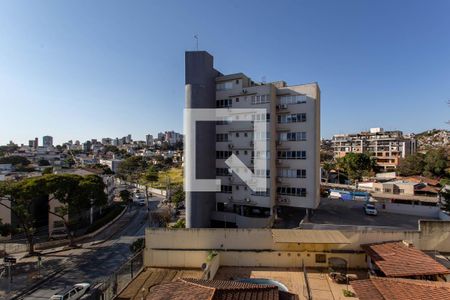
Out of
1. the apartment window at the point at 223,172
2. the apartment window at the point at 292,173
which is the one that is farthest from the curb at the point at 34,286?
the apartment window at the point at 292,173

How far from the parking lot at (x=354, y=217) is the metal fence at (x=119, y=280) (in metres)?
16.2

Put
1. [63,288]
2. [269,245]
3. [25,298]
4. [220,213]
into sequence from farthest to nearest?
1. [220,213]
2. [63,288]
3. [25,298]
4. [269,245]

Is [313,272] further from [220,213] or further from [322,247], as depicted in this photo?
[220,213]

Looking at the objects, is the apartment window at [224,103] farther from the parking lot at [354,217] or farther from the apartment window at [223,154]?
the parking lot at [354,217]

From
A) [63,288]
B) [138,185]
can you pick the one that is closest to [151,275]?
[63,288]

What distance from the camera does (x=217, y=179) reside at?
3172 cm

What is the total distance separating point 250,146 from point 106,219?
28.2m

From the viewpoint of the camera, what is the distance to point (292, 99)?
29.0 metres

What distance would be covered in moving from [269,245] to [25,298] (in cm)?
1969

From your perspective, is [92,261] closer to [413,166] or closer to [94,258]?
[94,258]

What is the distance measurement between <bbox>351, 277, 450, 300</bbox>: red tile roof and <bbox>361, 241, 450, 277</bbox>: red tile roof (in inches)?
113

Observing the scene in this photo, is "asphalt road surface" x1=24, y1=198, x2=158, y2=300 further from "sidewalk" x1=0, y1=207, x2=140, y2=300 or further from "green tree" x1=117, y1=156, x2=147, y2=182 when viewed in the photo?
"green tree" x1=117, y1=156, x2=147, y2=182

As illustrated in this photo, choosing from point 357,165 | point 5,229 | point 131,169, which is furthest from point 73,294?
point 131,169

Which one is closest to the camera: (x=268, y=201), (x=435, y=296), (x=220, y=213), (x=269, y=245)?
(x=435, y=296)
